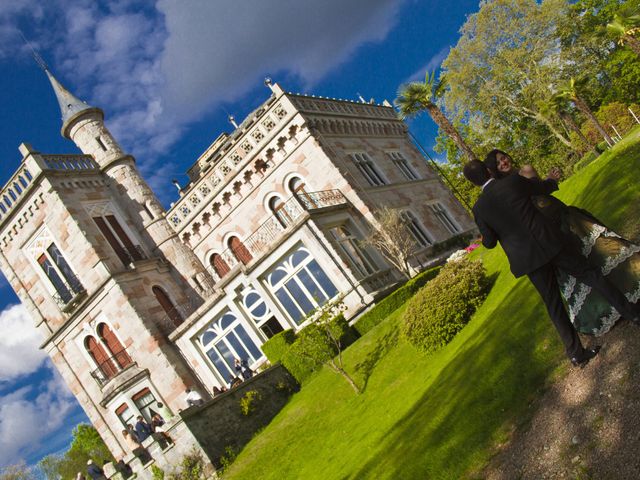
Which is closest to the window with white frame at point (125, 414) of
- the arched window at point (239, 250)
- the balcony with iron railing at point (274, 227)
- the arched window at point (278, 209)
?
the balcony with iron railing at point (274, 227)

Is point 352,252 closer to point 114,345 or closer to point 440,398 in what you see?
point 114,345

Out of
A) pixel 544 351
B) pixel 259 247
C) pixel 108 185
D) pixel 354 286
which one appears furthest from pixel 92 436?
pixel 544 351

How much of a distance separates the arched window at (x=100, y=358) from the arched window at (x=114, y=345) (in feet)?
1.19

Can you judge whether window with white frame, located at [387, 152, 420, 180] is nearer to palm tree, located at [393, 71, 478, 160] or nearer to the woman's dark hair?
palm tree, located at [393, 71, 478, 160]

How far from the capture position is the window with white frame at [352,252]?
2456 cm

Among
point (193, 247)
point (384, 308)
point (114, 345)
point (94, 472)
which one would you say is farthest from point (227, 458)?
point (193, 247)

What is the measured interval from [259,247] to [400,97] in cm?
1623

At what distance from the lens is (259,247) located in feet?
90.6

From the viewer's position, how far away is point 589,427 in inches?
206

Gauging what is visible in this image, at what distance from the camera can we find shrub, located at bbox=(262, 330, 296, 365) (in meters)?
22.2

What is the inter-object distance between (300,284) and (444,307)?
1257 cm

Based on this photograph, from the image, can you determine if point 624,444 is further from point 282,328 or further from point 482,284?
point 282,328

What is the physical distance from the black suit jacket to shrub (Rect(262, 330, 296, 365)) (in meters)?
16.6

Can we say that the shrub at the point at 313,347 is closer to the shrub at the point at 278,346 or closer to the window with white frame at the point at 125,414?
the shrub at the point at 278,346
